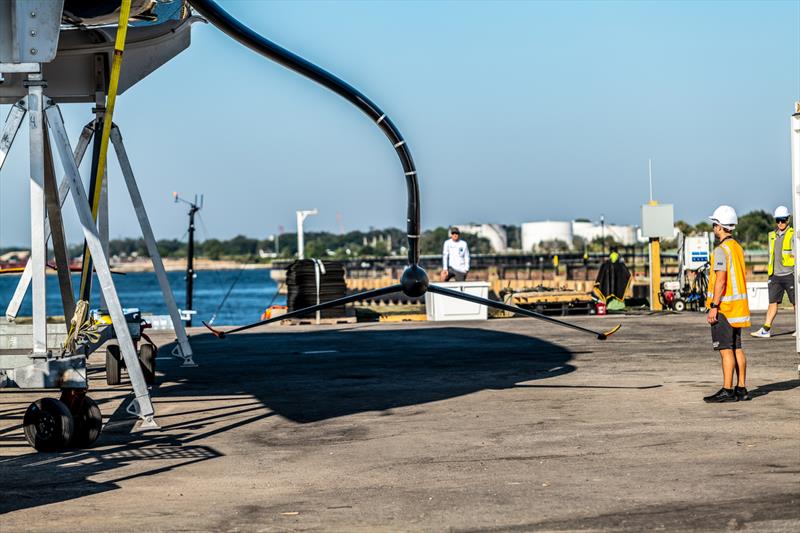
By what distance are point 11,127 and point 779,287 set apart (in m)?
12.8

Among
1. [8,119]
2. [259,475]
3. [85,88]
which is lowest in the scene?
[259,475]

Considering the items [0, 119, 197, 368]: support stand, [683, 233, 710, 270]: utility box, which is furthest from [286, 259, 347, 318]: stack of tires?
[0, 119, 197, 368]: support stand

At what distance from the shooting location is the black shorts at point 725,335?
12086 mm

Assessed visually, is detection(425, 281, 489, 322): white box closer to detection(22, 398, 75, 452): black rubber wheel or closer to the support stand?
the support stand

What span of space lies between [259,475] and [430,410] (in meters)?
3.59

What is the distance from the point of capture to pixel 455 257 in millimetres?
26141

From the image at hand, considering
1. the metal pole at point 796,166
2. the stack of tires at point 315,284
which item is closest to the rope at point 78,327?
the metal pole at point 796,166

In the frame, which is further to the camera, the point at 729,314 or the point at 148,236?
the point at 148,236

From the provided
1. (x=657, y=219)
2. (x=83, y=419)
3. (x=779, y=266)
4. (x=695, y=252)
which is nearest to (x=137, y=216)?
(x=83, y=419)

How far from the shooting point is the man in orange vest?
39.5ft

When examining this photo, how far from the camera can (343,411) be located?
40.0ft

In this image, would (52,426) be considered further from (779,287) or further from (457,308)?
(457,308)

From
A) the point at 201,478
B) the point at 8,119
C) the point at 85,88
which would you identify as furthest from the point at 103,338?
the point at 201,478

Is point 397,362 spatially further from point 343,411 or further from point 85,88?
point 85,88
